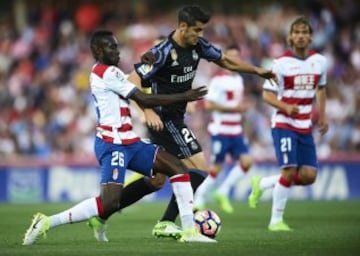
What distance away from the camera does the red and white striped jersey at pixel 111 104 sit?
10977mm

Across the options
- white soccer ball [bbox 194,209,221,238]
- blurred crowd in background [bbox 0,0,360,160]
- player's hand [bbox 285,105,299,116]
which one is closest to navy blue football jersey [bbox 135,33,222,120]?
white soccer ball [bbox 194,209,221,238]

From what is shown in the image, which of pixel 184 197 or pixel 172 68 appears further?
pixel 172 68

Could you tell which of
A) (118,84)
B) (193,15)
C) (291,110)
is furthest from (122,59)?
(118,84)

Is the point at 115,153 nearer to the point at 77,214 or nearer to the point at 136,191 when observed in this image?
the point at 77,214

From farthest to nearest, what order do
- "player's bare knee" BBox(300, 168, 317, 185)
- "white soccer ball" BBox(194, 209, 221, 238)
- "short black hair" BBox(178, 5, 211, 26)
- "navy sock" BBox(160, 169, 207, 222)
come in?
"player's bare knee" BBox(300, 168, 317, 185), "navy sock" BBox(160, 169, 207, 222), "white soccer ball" BBox(194, 209, 221, 238), "short black hair" BBox(178, 5, 211, 26)

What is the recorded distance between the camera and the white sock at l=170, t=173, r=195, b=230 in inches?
436

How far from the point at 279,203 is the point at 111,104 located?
11.6 ft

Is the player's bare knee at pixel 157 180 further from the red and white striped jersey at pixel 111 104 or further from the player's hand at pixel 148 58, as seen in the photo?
the player's hand at pixel 148 58

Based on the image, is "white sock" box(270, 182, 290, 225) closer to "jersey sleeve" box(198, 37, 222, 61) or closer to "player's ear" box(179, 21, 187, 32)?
"jersey sleeve" box(198, 37, 222, 61)

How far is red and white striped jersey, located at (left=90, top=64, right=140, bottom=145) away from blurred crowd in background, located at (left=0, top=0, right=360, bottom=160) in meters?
12.6

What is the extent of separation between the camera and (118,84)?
35.9 feet

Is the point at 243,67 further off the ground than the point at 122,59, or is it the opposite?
the point at 122,59

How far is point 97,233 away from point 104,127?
1.32 m

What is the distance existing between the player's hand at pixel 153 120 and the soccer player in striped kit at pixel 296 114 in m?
2.74
